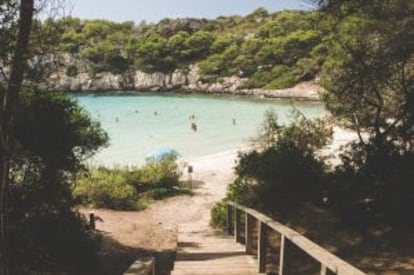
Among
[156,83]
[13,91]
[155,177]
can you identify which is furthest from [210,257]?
[156,83]

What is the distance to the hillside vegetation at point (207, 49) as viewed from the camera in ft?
294

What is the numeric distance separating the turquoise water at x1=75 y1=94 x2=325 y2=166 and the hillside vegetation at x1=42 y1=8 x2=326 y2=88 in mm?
10877

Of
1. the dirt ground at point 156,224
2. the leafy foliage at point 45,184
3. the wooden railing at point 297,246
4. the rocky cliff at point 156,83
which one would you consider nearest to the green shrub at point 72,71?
the rocky cliff at point 156,83

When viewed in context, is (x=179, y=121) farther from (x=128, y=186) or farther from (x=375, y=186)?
(x=375, y=186)

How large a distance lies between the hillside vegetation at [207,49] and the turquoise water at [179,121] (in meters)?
10.9

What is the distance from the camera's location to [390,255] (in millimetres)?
8977

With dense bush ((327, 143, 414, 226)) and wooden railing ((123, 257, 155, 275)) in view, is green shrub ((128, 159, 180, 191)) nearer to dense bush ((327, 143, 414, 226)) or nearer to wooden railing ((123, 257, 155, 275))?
dense bush ((327, 143, 414, 226))

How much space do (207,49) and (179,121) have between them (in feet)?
178

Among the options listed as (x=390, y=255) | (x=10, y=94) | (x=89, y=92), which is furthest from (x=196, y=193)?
(x=89, y=92)

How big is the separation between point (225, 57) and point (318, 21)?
88.5m

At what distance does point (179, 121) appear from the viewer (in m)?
57.1

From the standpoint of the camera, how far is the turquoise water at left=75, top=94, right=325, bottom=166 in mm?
40531

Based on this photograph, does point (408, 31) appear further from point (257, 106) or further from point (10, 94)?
point (257, 106)

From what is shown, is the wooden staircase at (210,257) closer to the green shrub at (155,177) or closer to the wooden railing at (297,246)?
the wooden railing at (297,246)
